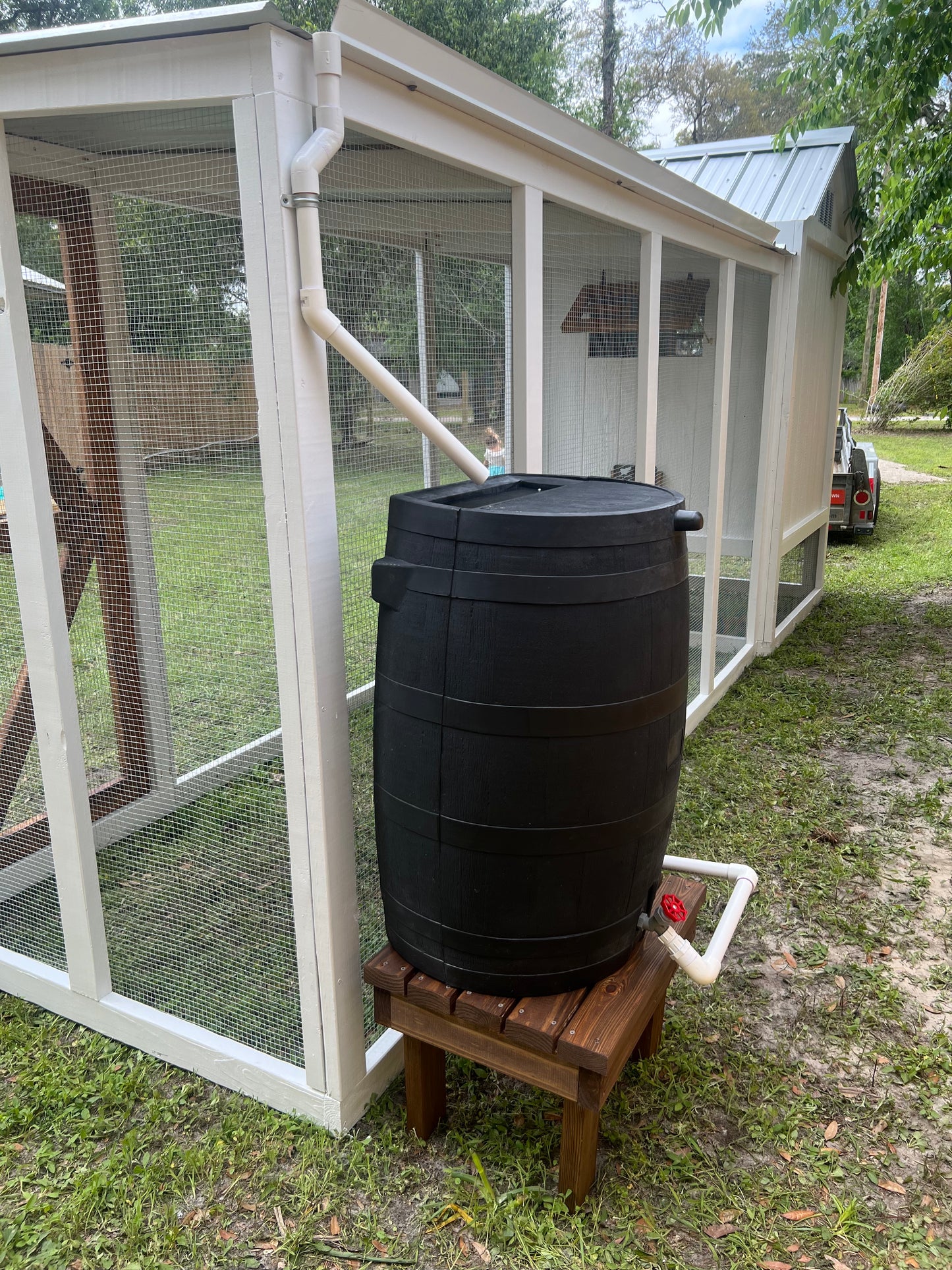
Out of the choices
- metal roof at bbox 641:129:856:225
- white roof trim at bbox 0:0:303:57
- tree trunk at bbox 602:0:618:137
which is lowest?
white roof trim at bbox 0:0:303:57

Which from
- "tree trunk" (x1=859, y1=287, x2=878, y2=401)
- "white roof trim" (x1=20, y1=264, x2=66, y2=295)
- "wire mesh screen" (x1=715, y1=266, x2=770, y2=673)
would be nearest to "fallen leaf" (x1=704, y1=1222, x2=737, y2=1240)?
"white roof trim" (x1=20, y1=264, x2=66, y2=295)

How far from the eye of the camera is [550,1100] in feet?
6.70

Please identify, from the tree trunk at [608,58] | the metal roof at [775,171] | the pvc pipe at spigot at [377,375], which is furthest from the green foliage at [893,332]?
the pvc pipe at spigot at [377,375]

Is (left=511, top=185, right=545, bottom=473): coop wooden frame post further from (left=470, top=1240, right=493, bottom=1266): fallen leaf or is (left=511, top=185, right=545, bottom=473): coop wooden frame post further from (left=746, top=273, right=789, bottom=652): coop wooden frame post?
(left=746, top=273, right=789, bottom=652): coop wooden frame post

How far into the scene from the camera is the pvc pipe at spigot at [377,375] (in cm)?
150

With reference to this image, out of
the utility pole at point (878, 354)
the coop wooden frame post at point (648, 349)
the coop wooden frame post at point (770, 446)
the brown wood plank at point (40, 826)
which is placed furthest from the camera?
the utility pole at point (878, 354)

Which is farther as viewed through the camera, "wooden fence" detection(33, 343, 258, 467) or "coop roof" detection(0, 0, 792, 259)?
"wooden fence" detection(33, 343, 258, 467)

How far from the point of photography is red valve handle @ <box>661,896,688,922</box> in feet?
6.08

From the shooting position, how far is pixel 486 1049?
1.68 metres

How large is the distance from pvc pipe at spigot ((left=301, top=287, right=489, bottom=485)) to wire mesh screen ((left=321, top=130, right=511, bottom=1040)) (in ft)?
0.60

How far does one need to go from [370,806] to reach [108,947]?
82 centimetres

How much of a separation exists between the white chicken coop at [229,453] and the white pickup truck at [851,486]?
6531mm

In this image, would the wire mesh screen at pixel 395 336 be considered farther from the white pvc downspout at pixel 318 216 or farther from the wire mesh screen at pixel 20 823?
the wire mesh screen at pixel 20 823

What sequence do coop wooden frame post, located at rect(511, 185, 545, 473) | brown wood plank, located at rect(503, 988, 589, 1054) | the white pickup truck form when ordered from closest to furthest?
brown wood plank, located at rect(503, 988, 589, 1054)
coop wooden frame post, located at rect(511, 185, 545, 473)
the white pickup truck
